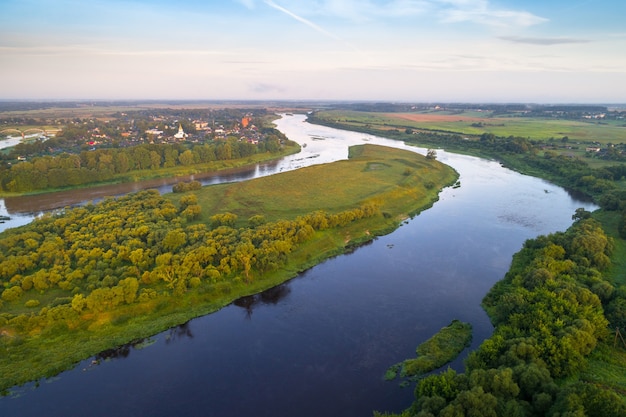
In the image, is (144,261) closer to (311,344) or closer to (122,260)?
(122,260)

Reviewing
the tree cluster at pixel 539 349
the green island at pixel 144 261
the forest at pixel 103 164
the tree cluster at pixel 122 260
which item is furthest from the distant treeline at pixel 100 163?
the tree cluster at pixel 539 349

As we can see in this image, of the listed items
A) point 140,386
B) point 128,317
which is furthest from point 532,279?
point 128,317

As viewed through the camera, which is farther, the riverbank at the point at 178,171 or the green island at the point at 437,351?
the riverbank at the point at 178,171

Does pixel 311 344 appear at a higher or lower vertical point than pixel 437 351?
lower

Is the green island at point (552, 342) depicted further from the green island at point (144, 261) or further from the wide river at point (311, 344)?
the green island at point (144, 261)

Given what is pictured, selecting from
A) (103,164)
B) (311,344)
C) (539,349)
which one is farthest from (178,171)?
(539,349)

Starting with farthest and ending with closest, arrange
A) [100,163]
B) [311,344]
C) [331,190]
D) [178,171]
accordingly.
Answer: [178,171] → [100,163] → [331,190] → [311,344]

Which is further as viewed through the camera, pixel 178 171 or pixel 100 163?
pixel 178 171

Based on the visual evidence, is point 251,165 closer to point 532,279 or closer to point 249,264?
point 249,264
